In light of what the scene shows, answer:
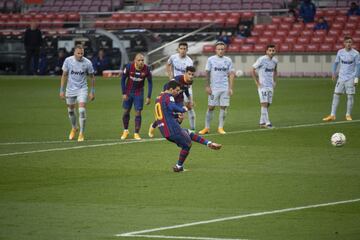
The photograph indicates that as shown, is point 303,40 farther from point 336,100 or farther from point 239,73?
point 336,100

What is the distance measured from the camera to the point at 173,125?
16.6 meters

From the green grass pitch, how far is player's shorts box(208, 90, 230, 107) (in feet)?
2.49

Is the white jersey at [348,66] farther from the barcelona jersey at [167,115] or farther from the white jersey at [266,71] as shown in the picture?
the barcelona jersey at [167,115]

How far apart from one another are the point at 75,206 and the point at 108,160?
468 centimetres

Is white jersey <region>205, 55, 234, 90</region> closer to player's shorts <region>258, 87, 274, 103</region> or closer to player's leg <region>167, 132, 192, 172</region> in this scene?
player's shorts <region>258, 87, 274, 103</region>

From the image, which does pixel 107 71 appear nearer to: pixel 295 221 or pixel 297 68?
pixel 297 68

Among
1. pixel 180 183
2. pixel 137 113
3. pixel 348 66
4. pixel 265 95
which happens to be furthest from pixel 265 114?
pixel 180 183

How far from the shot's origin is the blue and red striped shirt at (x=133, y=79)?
22016 millimetres

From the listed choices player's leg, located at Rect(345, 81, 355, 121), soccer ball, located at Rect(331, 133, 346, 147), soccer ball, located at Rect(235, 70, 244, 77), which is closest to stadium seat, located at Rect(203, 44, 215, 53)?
soccer ball, located at Rect(235, 70, 244, 77)

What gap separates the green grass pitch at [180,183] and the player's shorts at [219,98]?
0.76m

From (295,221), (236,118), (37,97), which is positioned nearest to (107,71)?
(37,97)

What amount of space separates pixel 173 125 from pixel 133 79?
5.64 metres

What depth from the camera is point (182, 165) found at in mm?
16875

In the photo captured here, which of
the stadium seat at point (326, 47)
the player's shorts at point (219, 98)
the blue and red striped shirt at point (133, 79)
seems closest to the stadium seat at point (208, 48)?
the stadium seat at point (326, 47)
